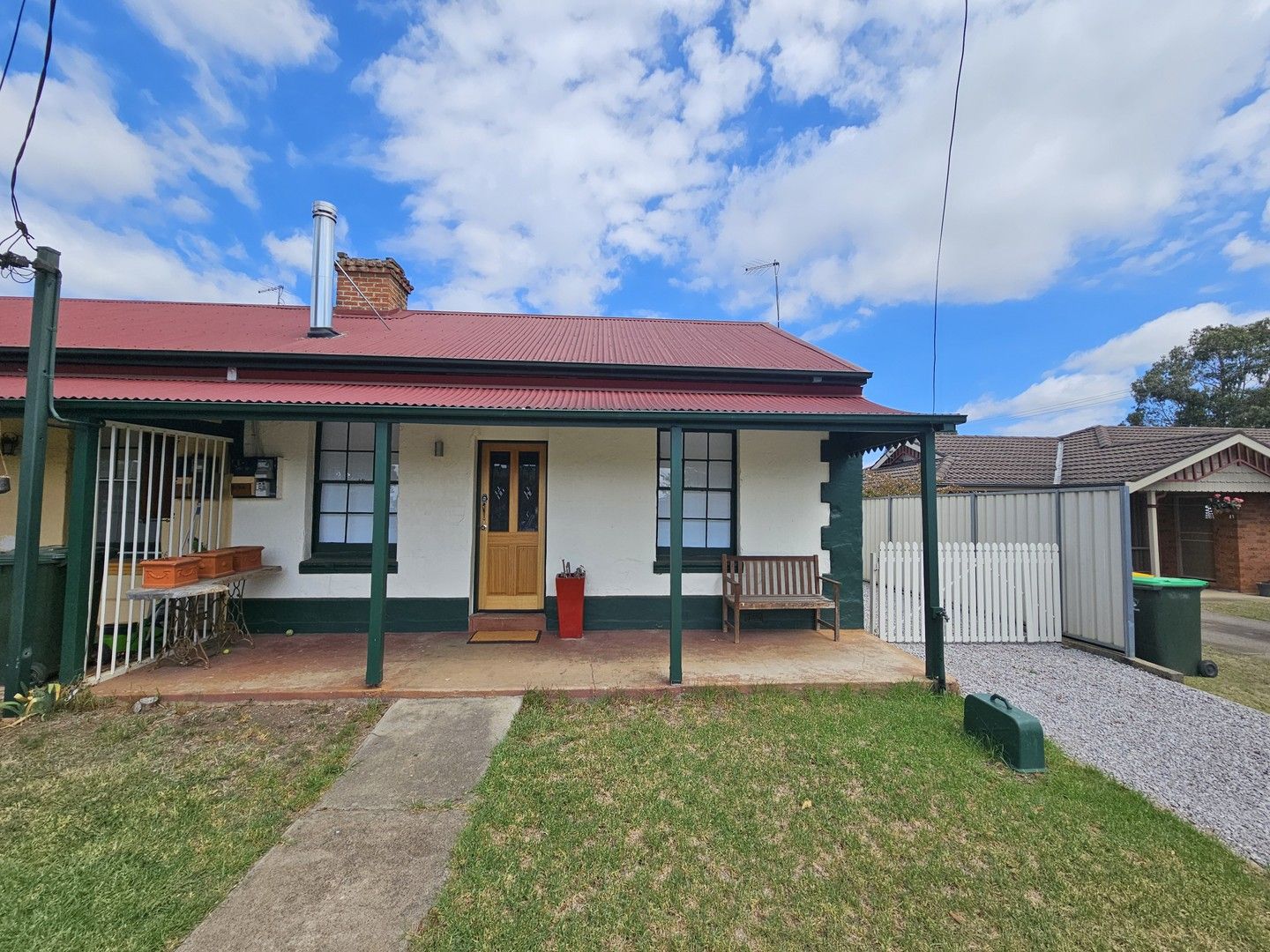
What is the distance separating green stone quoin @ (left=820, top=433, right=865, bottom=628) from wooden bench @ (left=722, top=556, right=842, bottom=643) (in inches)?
10.7

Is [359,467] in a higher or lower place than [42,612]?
higher

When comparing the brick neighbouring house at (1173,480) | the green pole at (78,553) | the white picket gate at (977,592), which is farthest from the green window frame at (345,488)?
the brick neighbouring house at (1173,480)

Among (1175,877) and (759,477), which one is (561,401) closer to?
(759,477)

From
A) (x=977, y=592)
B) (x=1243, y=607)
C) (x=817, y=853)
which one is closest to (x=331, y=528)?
(x=817, y=853)

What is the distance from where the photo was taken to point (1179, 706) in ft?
15.1

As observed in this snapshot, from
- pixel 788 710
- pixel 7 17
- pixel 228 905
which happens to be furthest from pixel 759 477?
pixel 7 17

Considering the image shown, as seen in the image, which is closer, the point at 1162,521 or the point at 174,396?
the point at 174,396

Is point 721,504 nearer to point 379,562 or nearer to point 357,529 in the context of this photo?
point 379,562

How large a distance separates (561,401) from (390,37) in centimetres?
683

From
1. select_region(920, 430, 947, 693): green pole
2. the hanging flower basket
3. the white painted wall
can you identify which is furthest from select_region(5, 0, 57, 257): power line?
the hanging flower basket

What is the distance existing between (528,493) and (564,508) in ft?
1.60

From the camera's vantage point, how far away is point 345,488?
635cm

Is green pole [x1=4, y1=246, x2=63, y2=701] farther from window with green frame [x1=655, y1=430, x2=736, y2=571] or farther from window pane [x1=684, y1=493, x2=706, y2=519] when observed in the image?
window pane [x1=684, y1=493, x2=706, y2=519]

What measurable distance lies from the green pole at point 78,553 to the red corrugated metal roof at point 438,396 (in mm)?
511
